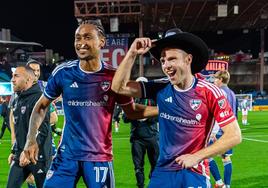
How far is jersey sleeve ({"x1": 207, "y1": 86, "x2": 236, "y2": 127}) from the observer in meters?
3.19

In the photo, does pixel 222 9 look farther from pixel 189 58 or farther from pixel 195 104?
pixel 195 104

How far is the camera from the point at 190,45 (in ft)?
11.2

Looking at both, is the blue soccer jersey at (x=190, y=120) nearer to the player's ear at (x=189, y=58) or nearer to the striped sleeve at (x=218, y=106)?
the striped sleeve at (x=218, y=106)

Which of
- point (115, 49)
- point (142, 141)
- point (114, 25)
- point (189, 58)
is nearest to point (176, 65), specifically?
point (189, 58)

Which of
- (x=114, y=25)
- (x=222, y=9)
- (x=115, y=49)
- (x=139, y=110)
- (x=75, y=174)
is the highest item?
(x=222, y=9)

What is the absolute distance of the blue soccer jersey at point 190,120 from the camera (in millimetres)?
3312

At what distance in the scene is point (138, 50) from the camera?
140 inches

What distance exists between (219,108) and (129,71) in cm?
85

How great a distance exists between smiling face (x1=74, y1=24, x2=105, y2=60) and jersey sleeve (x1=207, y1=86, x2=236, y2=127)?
117 cm

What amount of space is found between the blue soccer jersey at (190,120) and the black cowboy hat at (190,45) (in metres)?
0.18

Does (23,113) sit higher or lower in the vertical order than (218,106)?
lower

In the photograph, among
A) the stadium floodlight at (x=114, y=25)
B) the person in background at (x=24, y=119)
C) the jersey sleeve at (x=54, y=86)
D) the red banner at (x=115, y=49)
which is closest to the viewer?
the jersey sleeve at (x=54, y=86)

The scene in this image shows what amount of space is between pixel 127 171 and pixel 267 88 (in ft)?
148

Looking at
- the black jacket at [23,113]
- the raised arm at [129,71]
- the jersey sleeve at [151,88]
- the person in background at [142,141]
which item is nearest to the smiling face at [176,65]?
the raised arm at [129,71]
